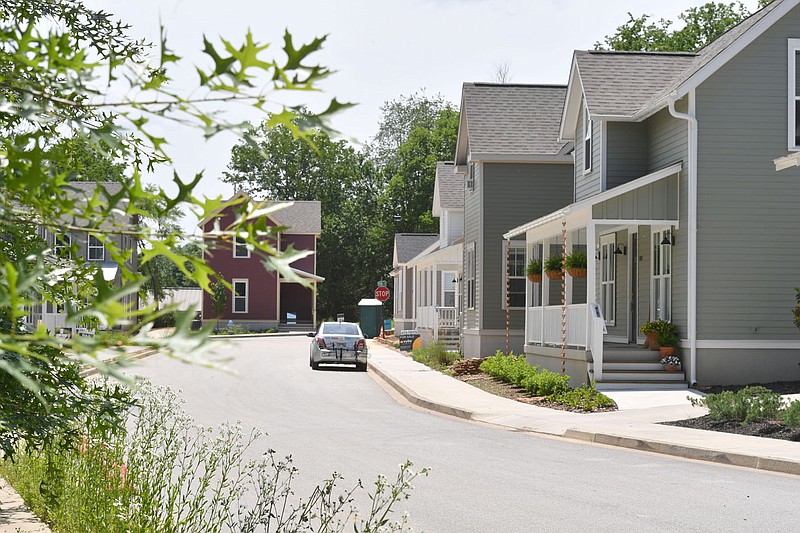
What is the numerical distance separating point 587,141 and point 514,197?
6140 mm

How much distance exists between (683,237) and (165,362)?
21401 millimetres

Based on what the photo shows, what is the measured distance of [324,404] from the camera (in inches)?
853

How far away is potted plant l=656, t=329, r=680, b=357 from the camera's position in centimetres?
2183

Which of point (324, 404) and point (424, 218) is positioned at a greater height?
point (424, 218)

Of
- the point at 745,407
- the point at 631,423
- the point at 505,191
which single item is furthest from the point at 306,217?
the point at 745,407

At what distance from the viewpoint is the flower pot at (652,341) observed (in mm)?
22156

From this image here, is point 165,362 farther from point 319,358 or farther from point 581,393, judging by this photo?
point 581,393

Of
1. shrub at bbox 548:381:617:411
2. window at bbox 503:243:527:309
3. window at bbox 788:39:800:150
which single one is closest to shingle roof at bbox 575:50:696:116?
window at bbox 788:39:800:150

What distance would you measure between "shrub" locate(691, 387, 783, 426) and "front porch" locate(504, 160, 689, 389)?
4.90 meters

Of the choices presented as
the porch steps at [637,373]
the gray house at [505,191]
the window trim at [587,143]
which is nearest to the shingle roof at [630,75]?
the window trim at [587,143]

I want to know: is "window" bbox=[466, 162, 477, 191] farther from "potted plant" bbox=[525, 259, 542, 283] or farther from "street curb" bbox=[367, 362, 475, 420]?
"street curb" bbox=[367, 362, 475, 420]

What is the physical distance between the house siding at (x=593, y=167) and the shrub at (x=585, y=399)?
6.18 meters

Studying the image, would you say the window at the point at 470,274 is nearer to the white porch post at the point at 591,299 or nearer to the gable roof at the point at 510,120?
the gable roof at the point at 510,120

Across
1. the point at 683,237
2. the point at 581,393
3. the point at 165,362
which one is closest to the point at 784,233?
the point at 683,237
